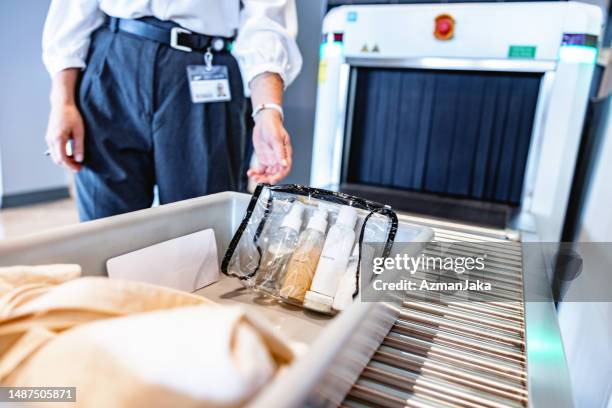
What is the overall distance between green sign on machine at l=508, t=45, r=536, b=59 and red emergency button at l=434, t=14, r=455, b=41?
7.2 inches

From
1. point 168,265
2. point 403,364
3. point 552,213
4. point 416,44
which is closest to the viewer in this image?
point 403,364

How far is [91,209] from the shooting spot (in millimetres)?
854

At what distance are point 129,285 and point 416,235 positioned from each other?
1.05 feet

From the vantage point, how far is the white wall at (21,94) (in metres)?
2.48

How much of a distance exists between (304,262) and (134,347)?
280mm

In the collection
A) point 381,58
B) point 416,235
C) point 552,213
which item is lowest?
point 552,213

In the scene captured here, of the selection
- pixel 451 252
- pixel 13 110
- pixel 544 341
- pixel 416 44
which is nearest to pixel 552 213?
pixel 416 44

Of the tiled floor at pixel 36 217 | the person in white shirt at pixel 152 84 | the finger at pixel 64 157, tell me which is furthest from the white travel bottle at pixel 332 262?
the tiled floor at pixel 36 217

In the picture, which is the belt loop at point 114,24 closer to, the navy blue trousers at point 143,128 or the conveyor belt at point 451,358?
the navy blue trousers at point 143,128

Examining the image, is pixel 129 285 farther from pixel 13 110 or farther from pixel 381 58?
pixel 13 110

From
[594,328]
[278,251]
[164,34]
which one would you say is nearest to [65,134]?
[164,34]

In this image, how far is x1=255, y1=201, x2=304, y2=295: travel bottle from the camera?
1.67ft

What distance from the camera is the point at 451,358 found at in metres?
0.37

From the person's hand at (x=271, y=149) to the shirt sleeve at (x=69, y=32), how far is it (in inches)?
15.1
